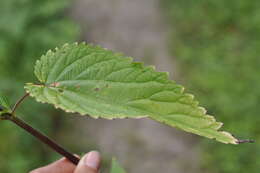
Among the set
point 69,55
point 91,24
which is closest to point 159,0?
point 91,24

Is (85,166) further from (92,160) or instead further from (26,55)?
(26,55)

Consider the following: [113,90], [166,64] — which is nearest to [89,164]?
[113,90]

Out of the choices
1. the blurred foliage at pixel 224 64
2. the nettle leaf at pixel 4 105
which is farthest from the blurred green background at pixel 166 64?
the nettle leaf at pixel 4 105

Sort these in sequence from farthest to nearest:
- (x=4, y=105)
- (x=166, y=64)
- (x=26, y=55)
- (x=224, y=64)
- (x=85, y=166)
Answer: (x=166, y=64)
(x=26, y=55)
(x=224, y=64)
(x=85, y=166)
(x=4, y=105)

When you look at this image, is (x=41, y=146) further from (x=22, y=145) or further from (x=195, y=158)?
(x=195, y=158)

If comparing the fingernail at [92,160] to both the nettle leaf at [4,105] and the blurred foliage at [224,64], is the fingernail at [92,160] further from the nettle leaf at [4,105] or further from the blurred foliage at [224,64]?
the blurred foliage at [224,64]

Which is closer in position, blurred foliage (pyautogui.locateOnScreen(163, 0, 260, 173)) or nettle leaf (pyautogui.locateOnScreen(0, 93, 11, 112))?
nettle leaf (pyautogui.locateOnScreen(0, 93, 11, 112))

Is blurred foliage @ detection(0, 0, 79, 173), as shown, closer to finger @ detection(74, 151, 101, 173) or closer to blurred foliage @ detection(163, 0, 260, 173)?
blurred foliage @ detection(163, 0, 260, 173)

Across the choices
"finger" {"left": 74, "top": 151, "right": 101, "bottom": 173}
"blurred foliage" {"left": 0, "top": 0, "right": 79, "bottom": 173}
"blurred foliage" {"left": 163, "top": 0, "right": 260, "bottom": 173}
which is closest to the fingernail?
"finger" {"left": 74, "top": 151, "right": 101, "bottom": 173}
